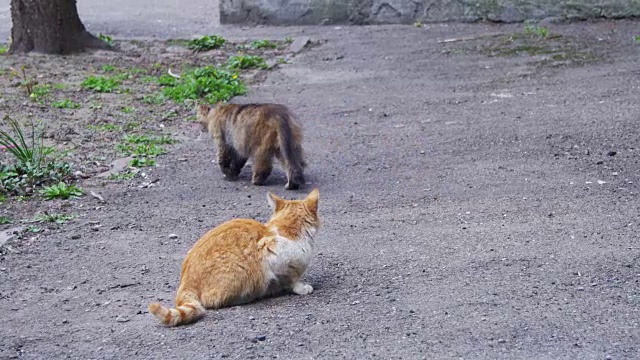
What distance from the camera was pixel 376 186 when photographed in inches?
328

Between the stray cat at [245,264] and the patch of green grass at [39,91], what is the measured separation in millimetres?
6258

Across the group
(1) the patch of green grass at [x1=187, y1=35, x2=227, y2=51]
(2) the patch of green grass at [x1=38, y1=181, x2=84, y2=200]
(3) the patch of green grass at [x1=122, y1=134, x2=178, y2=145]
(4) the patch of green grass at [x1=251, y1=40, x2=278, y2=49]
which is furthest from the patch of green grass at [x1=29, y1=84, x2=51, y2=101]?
(4) the patch of green grass at [x1=251, y1=40, x2=278, y2=49]

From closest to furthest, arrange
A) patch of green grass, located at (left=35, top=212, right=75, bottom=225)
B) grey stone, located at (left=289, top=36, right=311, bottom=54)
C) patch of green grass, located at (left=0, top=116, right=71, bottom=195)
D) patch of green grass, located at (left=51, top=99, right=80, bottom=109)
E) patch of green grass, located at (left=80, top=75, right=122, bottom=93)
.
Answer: patch of green grass, located at (left=35, top=212, right=75, bottom=225) < patch of green grass, located at (left=0, top=116, right=71, bottom=195) < patch of green grass, located at (left=51, top=99, right=80, bottom=109) < patch of green grass, located at (left=80, top=75, right=122, bottom=93) < grey stone, located at (left=289, top=36, right=311, bottom=54)

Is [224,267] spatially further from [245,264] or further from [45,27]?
[45,27]

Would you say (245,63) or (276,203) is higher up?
(276,203)

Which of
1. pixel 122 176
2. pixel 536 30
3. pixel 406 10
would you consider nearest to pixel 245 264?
pixel 122 176

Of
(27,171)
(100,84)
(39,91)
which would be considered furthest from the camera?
(100,84)

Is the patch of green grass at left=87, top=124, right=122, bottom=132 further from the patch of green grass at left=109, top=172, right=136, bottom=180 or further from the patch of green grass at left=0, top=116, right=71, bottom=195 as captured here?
the patch of green grass at left=109, top=172, right=136, bottom=180

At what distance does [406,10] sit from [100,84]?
6.07 meters

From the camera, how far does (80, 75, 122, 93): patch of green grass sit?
1195 cm

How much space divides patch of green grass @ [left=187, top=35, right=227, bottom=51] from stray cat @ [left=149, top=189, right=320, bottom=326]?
9.12 meters

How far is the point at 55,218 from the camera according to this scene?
24.8 ft

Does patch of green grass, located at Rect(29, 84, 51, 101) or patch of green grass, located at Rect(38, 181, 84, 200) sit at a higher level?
patch of green grass, located at Rect(29, 84, 51, 101)

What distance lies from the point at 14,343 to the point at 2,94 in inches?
272
